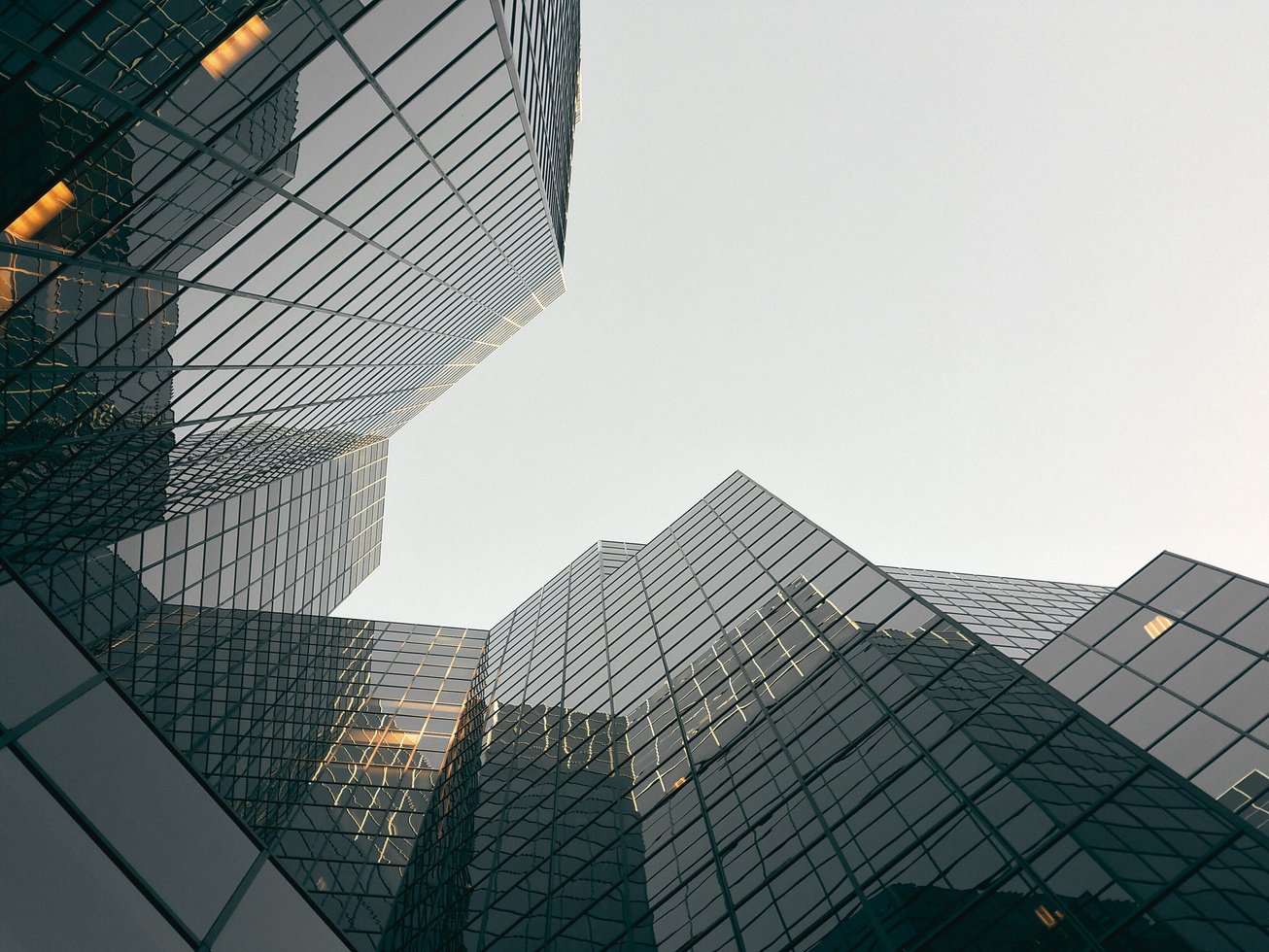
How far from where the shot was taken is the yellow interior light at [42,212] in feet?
32.0

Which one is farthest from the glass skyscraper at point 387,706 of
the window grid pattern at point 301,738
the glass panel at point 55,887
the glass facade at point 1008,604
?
the glass facade at point 1008,604

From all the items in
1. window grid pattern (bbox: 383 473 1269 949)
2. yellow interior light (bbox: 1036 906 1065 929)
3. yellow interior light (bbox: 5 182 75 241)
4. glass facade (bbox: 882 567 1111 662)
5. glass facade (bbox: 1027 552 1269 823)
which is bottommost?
glass facade (bbox: 882 567 1111 662)

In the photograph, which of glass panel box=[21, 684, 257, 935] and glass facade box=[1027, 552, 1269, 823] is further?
glass facade box=[1027, 552, 1269, 823]

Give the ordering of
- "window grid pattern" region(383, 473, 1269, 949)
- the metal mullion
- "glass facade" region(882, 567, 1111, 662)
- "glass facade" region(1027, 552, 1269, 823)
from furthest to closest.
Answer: "glass facade" region(882, 567, 1111, 662) < "glass facade" region(1027, 552, 1269, 823) < the metal mullion < "window grid pattern" region(383, 473, 1269, 949)

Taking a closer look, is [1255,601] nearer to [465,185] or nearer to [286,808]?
[465,185]

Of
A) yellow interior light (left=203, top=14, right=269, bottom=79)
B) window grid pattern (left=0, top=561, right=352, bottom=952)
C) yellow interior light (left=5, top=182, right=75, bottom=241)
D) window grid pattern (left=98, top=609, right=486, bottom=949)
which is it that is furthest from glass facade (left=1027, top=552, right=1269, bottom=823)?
yellow interior light (left=5, top=182, right=75, bottom=241)

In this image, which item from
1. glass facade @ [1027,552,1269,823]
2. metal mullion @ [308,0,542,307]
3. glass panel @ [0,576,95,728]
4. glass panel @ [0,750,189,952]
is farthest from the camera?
glass facade @ [1027,552,1269,823]

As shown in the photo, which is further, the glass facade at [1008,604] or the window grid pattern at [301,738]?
the glass facade at [1008,604]

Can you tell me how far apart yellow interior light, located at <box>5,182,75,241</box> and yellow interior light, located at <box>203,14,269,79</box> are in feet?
8.24

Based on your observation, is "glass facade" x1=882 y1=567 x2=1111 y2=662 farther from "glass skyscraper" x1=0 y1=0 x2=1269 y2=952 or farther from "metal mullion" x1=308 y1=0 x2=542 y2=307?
"metal mullion" x1=308 y1=0 x2=542 y2=307

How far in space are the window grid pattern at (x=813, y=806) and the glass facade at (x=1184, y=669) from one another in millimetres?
7564

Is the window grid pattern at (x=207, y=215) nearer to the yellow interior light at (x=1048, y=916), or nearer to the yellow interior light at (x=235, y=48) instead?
the yellow interior light at (x=235, y=48)

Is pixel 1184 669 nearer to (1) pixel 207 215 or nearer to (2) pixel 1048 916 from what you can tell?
(2) pixel 1048 916

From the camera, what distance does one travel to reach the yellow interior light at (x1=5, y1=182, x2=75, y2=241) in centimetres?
974
